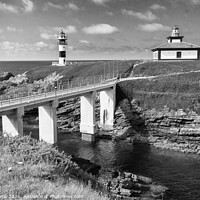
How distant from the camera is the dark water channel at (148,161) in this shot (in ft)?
83.1

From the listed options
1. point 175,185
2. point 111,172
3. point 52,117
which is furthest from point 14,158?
point 52,117

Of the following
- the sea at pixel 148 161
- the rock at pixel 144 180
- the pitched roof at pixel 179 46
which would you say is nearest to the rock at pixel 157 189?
the sea at pixel 148 161

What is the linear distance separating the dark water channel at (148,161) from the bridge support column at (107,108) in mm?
5589

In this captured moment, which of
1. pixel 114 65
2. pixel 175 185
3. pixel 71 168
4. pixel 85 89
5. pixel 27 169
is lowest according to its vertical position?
pixel 175 185

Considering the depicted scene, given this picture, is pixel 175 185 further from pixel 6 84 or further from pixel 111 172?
pixel 6 84

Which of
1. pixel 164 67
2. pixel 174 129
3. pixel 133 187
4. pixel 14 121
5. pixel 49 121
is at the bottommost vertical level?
pixel 133 187

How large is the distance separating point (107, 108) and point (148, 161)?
1761 centimetres

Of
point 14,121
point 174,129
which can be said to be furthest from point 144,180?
point 174,129

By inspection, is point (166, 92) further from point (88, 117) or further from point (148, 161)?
point (148, 161)

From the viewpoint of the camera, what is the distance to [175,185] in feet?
83.5

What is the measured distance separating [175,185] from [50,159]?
1851 cm

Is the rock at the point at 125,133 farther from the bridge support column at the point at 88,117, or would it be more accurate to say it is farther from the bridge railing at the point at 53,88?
the bridge railing at the point at 53,88

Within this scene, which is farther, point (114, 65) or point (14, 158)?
point (114, 65)

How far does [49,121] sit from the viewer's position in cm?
3538
